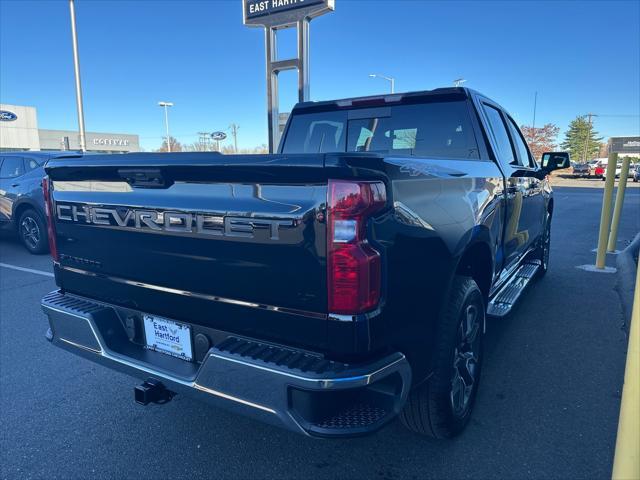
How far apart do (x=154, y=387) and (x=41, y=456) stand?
2.92ft

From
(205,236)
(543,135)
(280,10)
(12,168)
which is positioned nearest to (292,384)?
(205,236)

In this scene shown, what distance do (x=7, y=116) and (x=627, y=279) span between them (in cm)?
5215

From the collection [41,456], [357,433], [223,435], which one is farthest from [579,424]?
[41,456]

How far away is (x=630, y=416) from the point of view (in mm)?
1335

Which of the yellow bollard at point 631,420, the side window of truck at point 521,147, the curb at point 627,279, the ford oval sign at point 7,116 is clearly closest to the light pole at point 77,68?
the side window of truck at point 521,147

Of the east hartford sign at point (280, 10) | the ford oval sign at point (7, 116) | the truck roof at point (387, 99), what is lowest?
the truck roof at point (387, 99)

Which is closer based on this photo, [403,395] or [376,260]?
[376,260]

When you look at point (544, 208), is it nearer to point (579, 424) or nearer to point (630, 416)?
point (579, 424)

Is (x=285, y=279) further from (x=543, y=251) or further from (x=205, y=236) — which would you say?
(x=543, y=251)

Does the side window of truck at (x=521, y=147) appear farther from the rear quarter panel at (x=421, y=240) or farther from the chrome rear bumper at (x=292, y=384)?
the chrome rear bumper at (x=292, y=384)

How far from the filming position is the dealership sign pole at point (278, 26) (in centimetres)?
980

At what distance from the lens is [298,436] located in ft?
8.76

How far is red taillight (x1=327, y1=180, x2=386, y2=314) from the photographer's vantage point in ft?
5.48

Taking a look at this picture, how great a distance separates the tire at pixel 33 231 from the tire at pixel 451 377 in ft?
23.9
